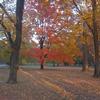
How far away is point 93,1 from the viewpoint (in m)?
33.7

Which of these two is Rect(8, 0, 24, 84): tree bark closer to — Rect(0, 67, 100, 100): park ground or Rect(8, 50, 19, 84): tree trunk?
Rect(8, 50, 19, 84): tree trunk

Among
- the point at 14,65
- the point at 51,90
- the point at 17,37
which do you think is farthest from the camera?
the point at 14,65

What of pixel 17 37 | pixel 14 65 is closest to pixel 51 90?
pixel 14 65

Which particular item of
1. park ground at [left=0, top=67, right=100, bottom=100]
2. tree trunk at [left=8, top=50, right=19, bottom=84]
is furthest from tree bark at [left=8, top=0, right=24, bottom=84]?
park ground at [left=0, top=67, right=100, bottom=100]

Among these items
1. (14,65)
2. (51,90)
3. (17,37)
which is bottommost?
(51,90)

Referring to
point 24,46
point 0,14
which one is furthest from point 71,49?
point 0,14

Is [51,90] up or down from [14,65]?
down

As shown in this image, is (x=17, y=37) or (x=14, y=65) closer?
(x=17, y=37)

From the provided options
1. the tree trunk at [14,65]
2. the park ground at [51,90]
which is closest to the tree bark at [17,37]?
the tree trunk at [14,65]

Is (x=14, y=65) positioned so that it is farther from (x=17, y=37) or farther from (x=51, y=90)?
(x=51, y=90)

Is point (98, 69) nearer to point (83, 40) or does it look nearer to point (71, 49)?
point (83, 40)

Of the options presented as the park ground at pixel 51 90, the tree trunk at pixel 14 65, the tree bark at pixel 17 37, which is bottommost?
the park ground at pixel 51 90

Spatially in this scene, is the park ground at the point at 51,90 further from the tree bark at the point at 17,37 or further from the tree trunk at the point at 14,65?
the tree bark at the point at 17,37

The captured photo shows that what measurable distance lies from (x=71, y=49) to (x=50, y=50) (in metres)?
4.24
